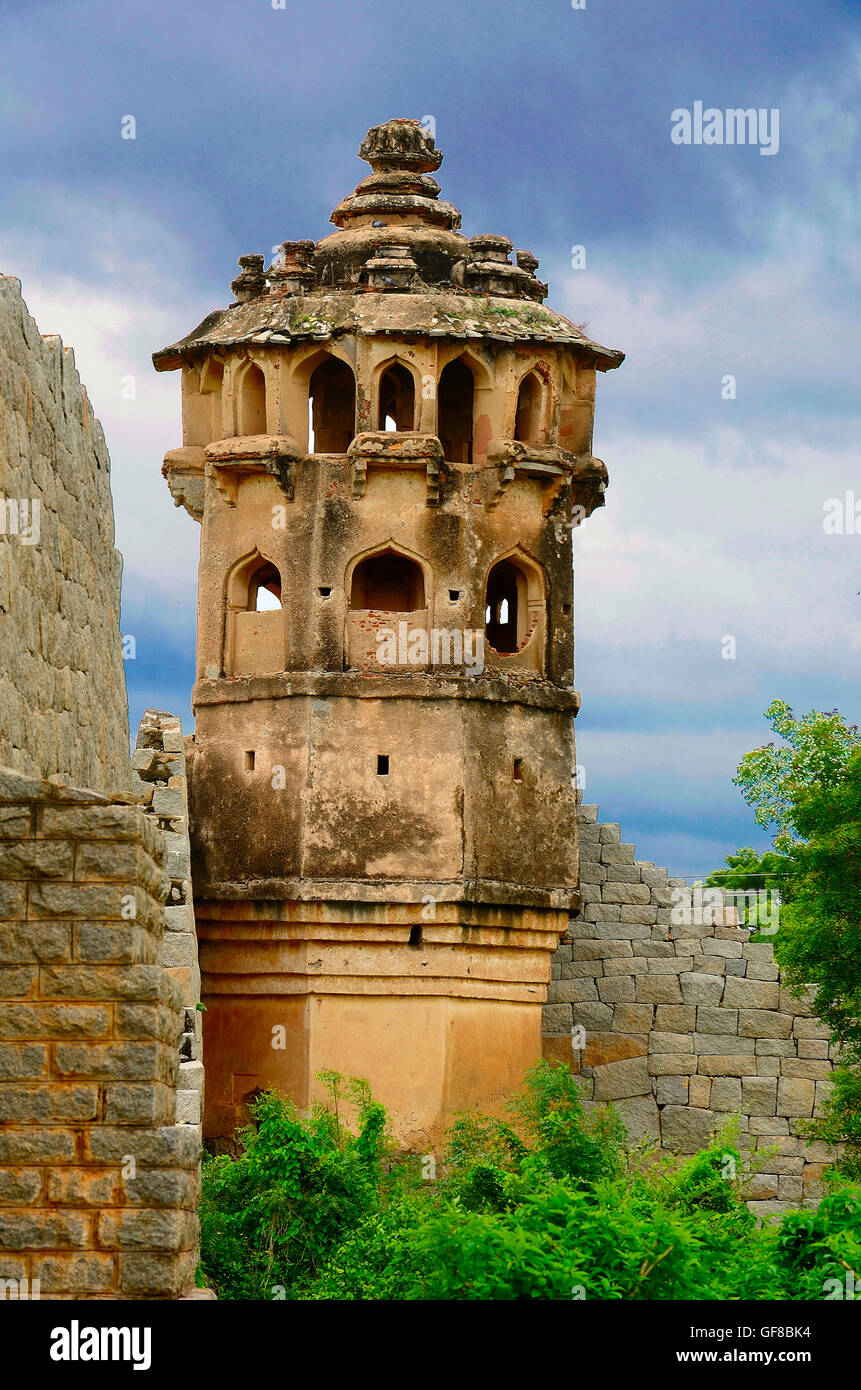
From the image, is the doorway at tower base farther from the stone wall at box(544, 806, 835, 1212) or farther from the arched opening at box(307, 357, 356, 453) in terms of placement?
the arched opening at box(307, 357, 356, 453)

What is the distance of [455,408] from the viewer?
23375mm

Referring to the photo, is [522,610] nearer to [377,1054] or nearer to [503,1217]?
[377,1054]

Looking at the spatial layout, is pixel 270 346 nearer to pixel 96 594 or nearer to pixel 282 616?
pixel 282 616

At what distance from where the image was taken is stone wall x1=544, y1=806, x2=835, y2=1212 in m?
22.0

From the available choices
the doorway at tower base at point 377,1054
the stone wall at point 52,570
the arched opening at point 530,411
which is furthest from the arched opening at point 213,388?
the stone wall at point 52,570

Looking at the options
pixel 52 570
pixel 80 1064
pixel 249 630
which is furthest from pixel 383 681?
pixel 80 1064

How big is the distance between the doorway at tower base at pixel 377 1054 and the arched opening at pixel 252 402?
5.12m

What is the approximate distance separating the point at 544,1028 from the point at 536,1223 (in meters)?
8.98

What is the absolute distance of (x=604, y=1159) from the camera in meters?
19.5

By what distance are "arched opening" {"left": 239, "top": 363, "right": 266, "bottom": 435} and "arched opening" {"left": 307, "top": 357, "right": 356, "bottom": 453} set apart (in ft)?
4.08

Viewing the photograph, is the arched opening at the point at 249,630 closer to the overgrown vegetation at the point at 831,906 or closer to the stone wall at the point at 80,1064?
the overgrown vegetation at the point at 831,906

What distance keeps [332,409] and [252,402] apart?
4.76 ft

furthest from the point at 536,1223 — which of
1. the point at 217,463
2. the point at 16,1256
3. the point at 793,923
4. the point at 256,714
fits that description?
the point at 217,463

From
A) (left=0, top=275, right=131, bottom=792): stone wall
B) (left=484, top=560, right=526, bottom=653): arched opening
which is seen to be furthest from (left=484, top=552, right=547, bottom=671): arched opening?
(left=0, top=275, right=131, bottom=792): stone wall
